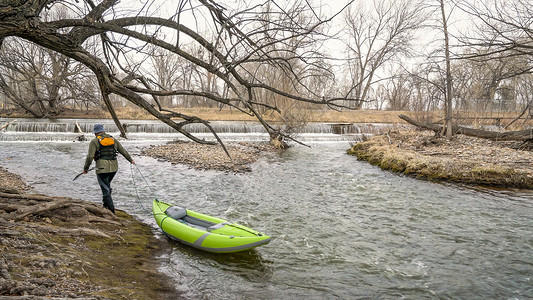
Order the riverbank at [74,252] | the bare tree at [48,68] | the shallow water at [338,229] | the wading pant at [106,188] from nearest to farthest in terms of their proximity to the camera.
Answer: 1. the riverbank at [74,252]
2. the shallow water at [338,229]
3. the bare tree at [48,68]
4. the wading pant at [106,188]

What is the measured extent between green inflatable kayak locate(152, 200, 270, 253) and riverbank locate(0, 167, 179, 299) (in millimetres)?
348

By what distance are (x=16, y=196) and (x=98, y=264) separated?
2177mm

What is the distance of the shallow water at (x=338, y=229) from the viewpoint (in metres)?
4.67

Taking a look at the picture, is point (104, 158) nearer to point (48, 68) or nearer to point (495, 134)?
point (48, 68)

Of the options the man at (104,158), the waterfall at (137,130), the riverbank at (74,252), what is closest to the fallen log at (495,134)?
the waterfall at (137,130)

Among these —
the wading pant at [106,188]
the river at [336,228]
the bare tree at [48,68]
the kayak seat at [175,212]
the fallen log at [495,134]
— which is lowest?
the river at [336,228]

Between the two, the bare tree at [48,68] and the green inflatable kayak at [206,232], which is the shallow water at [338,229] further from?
the bare tree at [48,68]

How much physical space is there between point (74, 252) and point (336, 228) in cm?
474

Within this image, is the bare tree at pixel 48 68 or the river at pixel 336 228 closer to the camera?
the river at pixel 336 228

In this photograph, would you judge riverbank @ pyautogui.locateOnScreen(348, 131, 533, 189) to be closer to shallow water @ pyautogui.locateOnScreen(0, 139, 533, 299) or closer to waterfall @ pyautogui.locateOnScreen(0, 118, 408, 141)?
shallow water @ pyautogui.locateOnScreen(0, 139, 533, 299)

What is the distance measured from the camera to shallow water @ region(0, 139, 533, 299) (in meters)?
→ 4.67

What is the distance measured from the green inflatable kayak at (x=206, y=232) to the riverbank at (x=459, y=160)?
816cm

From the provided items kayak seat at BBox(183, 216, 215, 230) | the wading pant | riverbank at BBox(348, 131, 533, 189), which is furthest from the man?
riverbank at BBox(348, 131, 533, 189)

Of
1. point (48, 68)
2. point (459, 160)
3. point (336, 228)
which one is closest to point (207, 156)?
point (48, 68)
